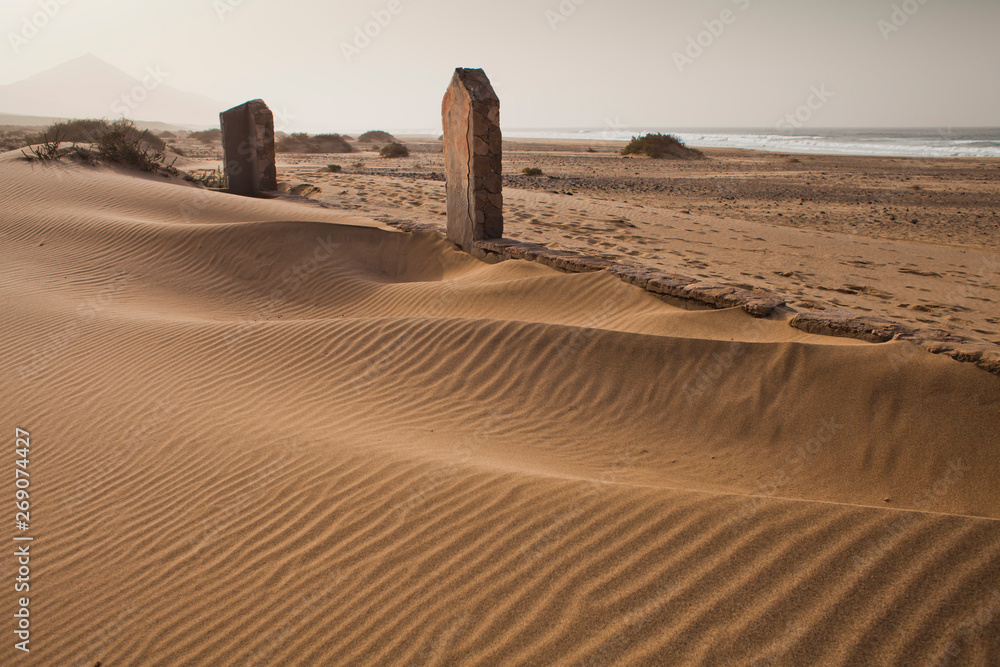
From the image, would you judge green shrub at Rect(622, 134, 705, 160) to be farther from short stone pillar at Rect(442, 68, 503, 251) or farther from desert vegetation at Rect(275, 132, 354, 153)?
short stone pillar at Rect(442, 68, 503, 251)

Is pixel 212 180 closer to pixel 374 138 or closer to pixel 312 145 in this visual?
pixel 312 145

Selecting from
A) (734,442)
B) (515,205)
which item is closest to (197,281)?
(515,205)

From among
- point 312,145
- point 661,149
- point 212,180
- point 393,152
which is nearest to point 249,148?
point 212,180

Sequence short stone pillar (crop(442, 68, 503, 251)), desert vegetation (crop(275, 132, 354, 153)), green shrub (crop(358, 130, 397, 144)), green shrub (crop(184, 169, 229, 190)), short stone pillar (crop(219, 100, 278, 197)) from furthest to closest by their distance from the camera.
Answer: green shrub (crop(358, 130, 397, 144))
desert vegetation (crop(275, 132, 354, 153))
green shrub (crop(184, 169, 229, 190))
short stone pillar (crop(219, 100, 278, 197))
short stone pillar (crop(442, 68, 503, 251))

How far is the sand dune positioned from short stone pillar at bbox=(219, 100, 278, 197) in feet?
23.9

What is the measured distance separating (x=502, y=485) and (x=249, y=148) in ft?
41.9

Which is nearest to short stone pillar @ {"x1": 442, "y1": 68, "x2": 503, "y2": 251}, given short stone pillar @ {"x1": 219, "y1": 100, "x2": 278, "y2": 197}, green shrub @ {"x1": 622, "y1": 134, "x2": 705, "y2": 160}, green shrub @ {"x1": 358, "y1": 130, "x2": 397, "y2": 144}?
short stone pillar @ {"x1": 219, "y1": 100, "x2": 278, "y2": 197}

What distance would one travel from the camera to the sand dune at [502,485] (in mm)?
2445

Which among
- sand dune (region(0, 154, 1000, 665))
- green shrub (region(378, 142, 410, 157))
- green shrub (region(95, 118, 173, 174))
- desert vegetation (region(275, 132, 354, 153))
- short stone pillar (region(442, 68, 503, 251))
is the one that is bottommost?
sand dune (region(0, 154, 1000, 665))

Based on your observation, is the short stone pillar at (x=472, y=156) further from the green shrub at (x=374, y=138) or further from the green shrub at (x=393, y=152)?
the green shrub at (x=374, y=138)

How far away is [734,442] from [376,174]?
15622 millimetres

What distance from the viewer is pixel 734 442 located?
4125mm

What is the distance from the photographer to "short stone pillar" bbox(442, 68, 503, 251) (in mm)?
7797

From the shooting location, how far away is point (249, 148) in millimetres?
13617
